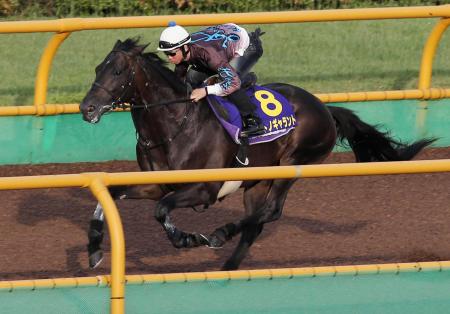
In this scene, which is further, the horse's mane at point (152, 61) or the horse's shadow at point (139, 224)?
the horse's shadow at point (139, 224)

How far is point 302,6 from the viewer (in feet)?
48.6

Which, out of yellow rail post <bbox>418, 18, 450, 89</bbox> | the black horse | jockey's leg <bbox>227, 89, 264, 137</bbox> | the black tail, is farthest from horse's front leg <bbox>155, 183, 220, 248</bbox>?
yellow rail post <bbox>418, 18, 450, 89</bbox>

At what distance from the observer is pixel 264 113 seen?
27.7 ft

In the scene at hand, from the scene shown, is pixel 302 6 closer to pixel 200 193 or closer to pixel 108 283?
pixel 200 193

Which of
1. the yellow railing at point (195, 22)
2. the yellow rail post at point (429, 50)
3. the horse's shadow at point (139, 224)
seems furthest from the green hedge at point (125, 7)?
the horse's shadow at point (139, 224)

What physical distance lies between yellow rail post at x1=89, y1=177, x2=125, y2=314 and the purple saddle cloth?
128 inches

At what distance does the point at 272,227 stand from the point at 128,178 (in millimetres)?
4347

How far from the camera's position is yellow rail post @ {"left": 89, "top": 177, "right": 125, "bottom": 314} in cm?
494

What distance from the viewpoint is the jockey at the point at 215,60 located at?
793 centimetres

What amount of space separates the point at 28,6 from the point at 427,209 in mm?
6382

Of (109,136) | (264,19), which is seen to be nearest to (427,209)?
(264,19)

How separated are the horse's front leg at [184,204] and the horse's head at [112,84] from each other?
25.5 inches

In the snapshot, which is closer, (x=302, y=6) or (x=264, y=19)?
(x=264, y=19)

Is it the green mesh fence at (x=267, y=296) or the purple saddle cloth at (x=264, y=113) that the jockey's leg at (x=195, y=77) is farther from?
the green mesh fence at (x=267, y=296)
